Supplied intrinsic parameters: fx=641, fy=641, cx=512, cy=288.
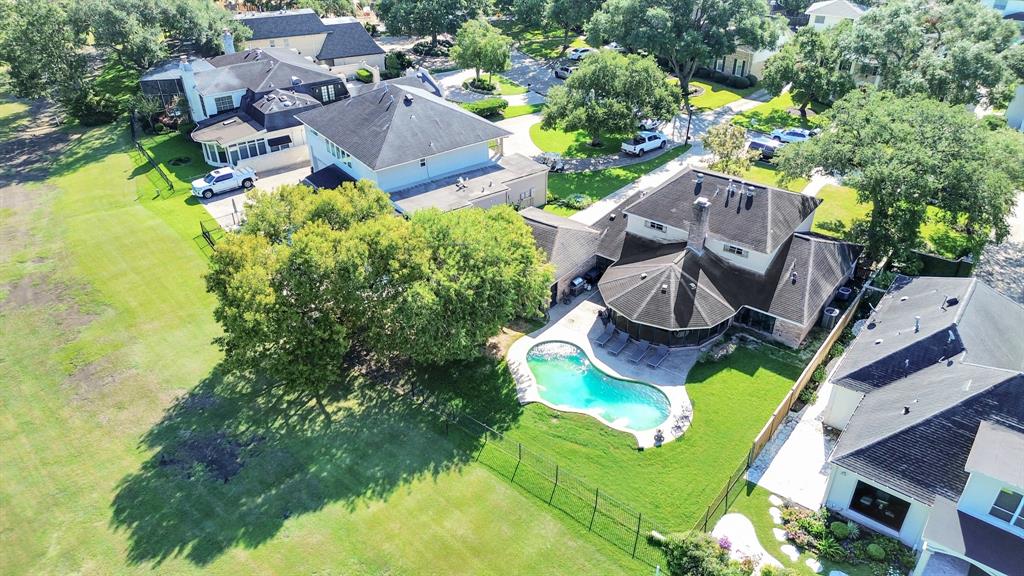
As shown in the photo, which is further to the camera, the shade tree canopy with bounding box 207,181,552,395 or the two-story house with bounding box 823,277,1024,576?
the shade tree canopy with bounding box 207,181,552,395

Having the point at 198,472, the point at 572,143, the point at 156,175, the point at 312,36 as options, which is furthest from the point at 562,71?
the point at 198,472

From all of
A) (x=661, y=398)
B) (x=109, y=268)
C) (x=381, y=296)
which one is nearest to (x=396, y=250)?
(x=381, y=296)

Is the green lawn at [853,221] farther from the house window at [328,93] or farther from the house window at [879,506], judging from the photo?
the house window at [328,93]

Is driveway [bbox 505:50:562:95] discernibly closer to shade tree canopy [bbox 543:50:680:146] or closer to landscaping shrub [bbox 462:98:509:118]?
landscaping shrub [bbox 462:98:509:118]

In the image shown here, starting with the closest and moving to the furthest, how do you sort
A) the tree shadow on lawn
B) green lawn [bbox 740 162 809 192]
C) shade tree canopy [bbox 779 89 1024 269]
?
the tree shadow on lawn < shade tree canopy [bbox 779 89 1024 269] < green lawn [bbox 740 162 809 192]

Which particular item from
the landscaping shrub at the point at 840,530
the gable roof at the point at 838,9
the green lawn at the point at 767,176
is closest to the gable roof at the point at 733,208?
the green lawn at the point at 767,176

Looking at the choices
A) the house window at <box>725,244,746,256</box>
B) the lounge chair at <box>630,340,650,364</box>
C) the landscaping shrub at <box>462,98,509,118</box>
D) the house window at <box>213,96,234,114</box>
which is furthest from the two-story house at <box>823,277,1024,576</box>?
the house window at <box>213,96,234,114</box>
